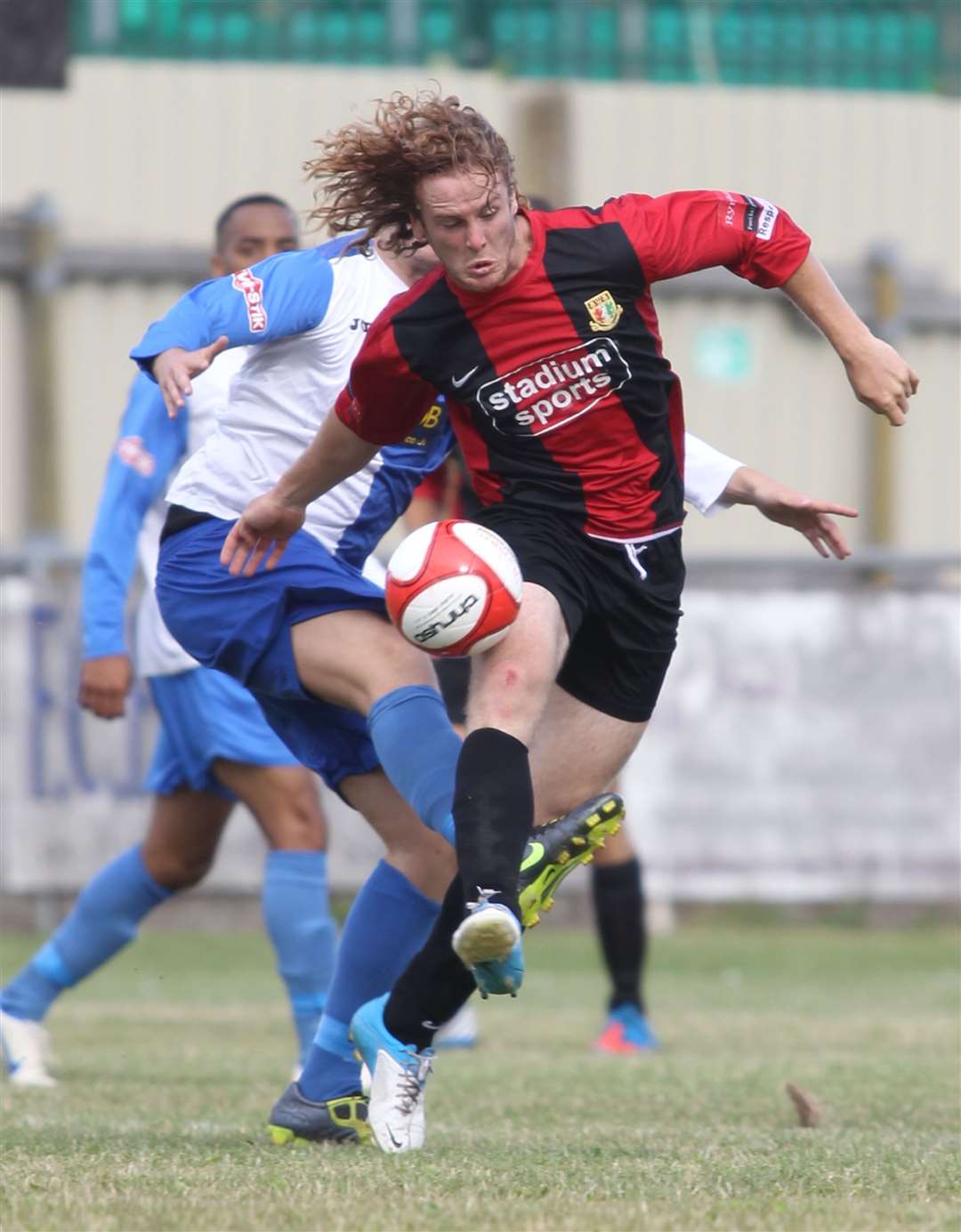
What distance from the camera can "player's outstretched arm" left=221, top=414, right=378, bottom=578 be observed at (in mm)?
4242

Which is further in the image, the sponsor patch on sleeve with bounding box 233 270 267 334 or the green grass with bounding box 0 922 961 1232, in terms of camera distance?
the sponsor patch on sleeve with bounding box 233 270 267 334

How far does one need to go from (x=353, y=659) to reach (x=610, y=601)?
0.52 metres

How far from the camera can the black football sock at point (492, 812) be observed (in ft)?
12.3

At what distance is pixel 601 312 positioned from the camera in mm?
4184

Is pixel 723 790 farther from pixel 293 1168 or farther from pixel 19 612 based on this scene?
pixel 293 1168

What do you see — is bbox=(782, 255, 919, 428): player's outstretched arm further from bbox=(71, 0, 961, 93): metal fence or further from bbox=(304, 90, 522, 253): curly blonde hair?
bbox=(71, 0, 961, 93): metal fence

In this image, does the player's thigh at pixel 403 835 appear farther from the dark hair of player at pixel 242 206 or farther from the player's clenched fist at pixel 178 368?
the dark hair of player at pixel 242 206

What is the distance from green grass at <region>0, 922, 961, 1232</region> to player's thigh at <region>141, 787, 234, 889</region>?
0.58 m

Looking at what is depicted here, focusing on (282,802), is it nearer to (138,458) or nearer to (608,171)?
(138,458)

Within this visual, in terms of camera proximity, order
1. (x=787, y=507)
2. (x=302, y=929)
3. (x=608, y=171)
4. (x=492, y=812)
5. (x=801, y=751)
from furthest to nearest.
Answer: (x=608, y=171)
(x=801, y=751)
(x=302, y=929)
(x=787, y=507)
(x=492, y=812)

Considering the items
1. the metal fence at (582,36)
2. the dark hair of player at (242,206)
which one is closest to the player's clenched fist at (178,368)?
the dark hair of player at (242,206)

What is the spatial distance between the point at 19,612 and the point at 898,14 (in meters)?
10.4

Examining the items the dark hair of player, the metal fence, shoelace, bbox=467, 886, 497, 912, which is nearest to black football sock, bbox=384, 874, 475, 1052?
shoelace, bbox=467, 886, 497, 912

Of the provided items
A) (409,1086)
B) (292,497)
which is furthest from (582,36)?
(409,1086)
